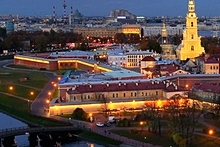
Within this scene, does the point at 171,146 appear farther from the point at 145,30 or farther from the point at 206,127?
the point at 145,30

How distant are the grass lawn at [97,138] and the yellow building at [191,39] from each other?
86.0 feet

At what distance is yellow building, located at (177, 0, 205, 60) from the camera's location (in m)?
48.7

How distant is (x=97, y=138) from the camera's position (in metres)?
24.1

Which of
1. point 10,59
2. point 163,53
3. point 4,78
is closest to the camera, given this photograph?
point 4,78

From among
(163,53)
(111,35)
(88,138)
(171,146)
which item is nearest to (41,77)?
(163,53)

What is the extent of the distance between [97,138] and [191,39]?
27274mm

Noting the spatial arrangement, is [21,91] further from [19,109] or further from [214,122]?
[214,122]

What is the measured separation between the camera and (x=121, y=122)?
25.9 m

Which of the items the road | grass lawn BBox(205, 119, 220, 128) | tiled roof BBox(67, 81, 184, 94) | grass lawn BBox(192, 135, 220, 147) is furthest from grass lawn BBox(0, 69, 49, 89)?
grass lawn BBox(192, 135, 220, 147)

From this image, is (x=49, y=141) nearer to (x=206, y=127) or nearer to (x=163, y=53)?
(x=206, y=127)

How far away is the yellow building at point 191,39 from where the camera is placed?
48.7 metres

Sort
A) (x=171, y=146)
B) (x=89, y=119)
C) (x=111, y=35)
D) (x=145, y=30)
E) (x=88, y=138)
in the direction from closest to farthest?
(x=171, y=146) < (x=88, y=138) < (x=89, y=119) < (x=111, y=35) < (x=145, y=30)

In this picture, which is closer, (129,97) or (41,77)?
(129,97)

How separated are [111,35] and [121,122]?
73.8 meters
